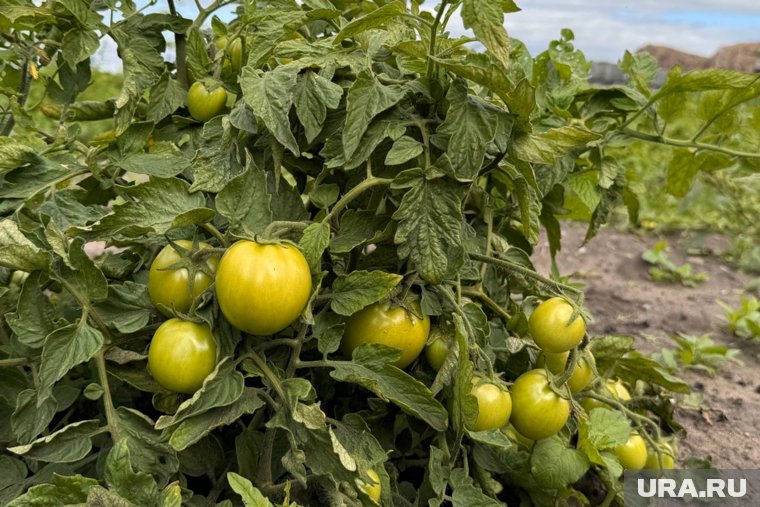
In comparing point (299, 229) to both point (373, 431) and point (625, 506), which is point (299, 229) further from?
point (625, 506)

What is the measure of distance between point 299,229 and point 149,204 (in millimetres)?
205

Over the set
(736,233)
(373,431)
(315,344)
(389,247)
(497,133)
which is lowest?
(736,233)

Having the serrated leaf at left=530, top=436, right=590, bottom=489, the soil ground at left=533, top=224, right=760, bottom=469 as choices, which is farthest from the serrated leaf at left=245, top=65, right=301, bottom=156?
the soil ground at left=533, top=224, right=760, bottom=469

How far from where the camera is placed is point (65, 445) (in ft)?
3.38

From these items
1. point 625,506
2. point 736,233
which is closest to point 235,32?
point 625,506

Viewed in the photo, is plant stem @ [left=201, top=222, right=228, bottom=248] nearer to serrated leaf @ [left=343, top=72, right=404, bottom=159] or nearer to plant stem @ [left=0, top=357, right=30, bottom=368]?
serrated leaf @ [left=343, top=72, right=404, bottom=159]

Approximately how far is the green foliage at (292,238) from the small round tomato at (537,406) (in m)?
0.04

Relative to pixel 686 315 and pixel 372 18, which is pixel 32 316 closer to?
pixel 372 18

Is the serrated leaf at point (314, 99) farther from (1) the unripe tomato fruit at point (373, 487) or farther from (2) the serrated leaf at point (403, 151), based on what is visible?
(1) the unripe tomato fruit at point (373, 487)

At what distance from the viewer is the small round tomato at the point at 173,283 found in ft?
3.33

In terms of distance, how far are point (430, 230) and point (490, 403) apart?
0.98ft

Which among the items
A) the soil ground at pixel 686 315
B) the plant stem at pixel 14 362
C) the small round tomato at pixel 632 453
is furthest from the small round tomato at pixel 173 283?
the soil ground at pixel 686 315

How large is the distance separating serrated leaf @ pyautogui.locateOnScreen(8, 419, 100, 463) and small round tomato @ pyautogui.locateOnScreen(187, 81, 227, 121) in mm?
535

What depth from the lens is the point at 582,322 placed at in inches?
45.1
